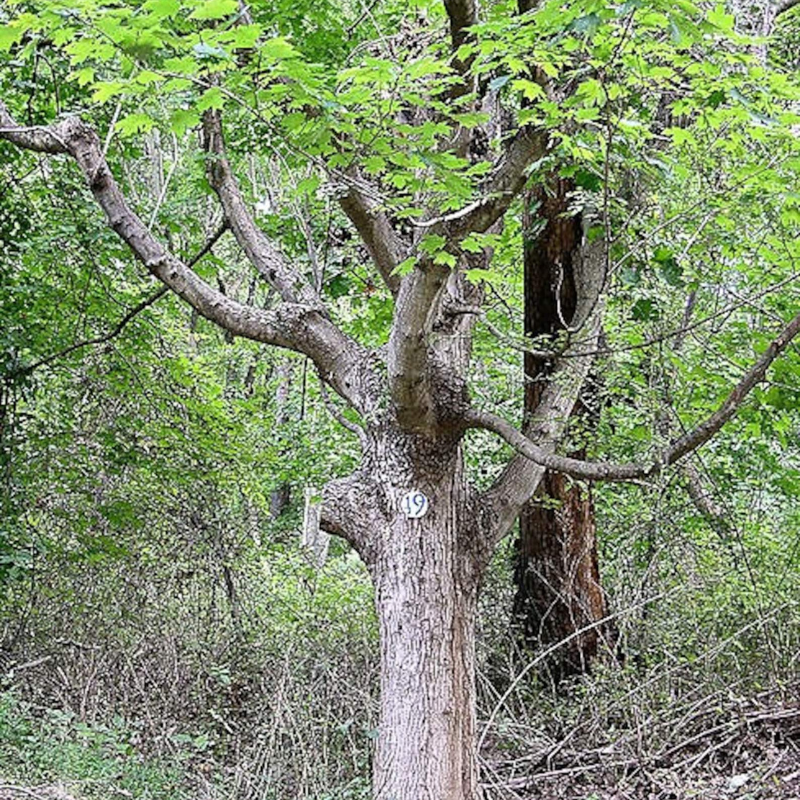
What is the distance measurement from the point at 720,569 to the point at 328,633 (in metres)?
3.03

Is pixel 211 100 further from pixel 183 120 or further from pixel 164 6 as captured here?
pixel 164 6

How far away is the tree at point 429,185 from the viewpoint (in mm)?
3723

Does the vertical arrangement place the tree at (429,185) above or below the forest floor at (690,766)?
above

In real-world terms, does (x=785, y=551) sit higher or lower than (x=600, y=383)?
lower

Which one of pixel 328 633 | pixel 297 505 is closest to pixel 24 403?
pixel 328 633

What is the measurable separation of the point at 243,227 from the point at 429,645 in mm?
2742

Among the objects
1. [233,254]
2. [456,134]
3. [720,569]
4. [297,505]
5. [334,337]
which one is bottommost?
[720,569]

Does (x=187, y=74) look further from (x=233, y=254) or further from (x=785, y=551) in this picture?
(x=233, y=254)

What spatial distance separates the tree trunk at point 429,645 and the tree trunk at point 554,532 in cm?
167

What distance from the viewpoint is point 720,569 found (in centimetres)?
626

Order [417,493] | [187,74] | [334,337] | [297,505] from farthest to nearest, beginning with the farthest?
[297,505] → [334,337] → [417,493] → [187,74]

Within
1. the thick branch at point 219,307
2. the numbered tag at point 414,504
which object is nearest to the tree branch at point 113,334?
the thick branch at point 219,307

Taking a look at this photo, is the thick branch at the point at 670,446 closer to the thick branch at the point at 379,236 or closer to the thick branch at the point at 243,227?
the thick branch at the point at 379,236

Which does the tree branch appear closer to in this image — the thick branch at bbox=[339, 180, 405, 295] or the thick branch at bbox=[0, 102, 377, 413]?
the thick branch at bbox=[0, 102, 377, 413]
